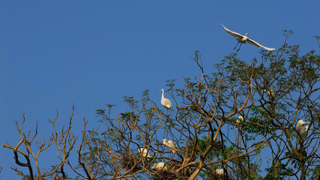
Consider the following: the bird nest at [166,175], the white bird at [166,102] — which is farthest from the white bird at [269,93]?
the bird nest at [166,175]

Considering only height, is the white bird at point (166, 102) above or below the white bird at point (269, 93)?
above

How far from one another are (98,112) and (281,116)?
12.1ft

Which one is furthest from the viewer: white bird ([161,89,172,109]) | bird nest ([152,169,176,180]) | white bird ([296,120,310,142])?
white bird ([161,89,172,109])

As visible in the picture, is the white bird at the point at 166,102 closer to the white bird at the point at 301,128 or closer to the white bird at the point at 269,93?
the white bird at the point at 269,93

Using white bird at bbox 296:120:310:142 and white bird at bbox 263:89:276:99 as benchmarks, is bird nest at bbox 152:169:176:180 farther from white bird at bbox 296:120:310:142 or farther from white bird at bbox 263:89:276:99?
white bird at bbox 296:120:310:142

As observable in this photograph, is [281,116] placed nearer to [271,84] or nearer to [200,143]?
[271,84]

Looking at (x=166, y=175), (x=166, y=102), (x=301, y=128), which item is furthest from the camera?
(x=166, y=102)

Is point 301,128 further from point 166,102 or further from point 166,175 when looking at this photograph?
point 166,175

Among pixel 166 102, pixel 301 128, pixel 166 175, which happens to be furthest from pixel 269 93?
pixel 166 175

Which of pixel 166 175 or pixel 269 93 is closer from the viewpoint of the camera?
pixel 166 175

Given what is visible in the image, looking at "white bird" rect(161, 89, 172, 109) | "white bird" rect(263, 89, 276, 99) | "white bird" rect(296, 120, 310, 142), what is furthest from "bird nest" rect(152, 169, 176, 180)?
"white bird" rect(296, 120, 310, 142)

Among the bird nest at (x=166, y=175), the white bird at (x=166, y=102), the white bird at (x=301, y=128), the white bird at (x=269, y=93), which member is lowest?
the bird nest at (x=166, y=175)

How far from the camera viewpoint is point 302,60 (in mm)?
11688

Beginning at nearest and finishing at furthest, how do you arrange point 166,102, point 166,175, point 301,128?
point 166,175, point 301,128, point 166,102
